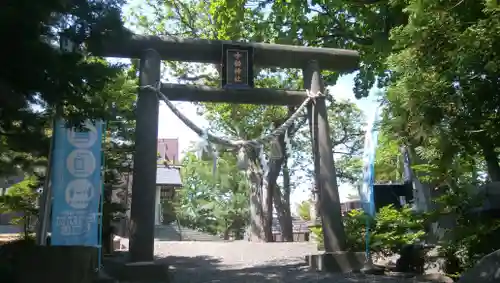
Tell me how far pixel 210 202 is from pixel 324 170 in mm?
26578

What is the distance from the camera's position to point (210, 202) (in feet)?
113

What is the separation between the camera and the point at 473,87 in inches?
178

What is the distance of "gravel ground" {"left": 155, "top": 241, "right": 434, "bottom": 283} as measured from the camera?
23.6 feet

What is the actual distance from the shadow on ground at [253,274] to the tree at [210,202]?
71.7 ft

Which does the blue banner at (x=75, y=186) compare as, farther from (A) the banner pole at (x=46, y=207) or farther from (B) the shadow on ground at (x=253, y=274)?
(B) the shadow on ground at (x=253, y=274)

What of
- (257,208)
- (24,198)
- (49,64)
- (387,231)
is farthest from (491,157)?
(257,208)

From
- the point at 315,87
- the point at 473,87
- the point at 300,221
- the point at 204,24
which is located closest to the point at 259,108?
the point at 204,24

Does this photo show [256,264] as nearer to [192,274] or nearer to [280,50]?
[192,274]

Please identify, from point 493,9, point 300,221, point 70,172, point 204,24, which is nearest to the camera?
point 493,9

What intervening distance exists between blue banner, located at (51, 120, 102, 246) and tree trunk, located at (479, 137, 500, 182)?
5194 mm

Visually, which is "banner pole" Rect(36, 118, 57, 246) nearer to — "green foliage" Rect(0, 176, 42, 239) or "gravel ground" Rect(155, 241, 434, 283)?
"gravel ground" Rect(155, 241, 434, 283)

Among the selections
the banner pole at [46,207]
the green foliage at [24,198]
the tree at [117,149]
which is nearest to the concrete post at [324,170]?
the tree at [117,149]

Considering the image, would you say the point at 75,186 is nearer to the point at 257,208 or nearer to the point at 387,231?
the point at 387,231

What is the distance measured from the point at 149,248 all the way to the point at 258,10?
6.01m
